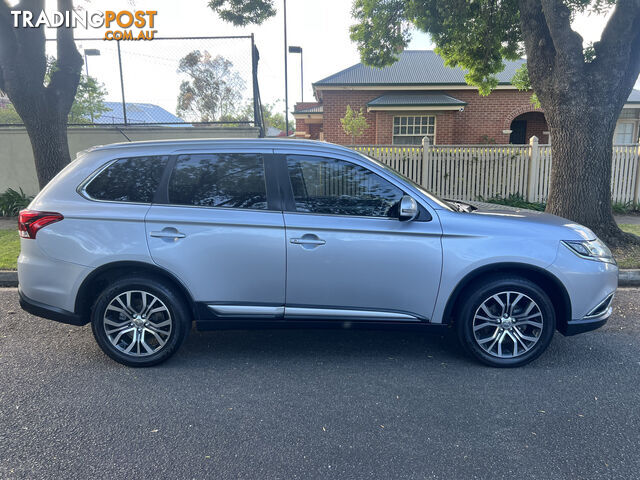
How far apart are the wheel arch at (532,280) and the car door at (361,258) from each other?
176 millimetres

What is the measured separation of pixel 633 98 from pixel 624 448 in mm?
21000

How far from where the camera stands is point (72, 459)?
2539 millimetres

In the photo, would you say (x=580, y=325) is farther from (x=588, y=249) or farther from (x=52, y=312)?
(x=52, y=312)

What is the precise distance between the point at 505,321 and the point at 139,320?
2962mm

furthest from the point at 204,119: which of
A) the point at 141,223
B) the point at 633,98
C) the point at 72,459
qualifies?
the point at 633,98

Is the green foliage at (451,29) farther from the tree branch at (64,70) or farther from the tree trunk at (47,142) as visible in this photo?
the tree trunk at (47,142)

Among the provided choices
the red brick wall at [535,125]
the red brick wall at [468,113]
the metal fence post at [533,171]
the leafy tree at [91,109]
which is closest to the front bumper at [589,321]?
the metal fence post at [533,171]

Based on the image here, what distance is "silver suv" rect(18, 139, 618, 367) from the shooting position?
3.51m

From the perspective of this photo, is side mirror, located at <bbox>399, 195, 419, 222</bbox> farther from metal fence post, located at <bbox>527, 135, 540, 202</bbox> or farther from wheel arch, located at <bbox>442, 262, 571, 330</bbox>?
metal fence post, located at <bbox>527, 135, 540, 202</bbox>

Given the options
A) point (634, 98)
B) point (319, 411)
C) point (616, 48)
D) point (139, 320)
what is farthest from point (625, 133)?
point (139, 320)

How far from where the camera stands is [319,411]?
305 cm

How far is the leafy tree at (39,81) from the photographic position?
7.89 meters

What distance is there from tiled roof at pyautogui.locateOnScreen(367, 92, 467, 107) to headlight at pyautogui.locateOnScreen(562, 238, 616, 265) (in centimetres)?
1483

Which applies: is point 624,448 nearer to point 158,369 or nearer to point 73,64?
point 158,369
